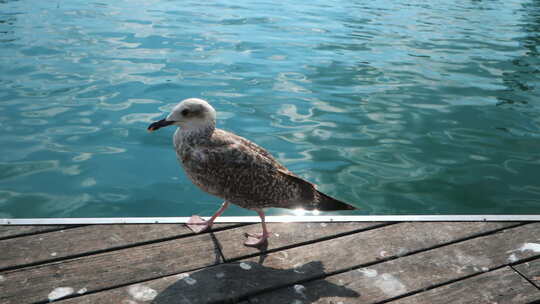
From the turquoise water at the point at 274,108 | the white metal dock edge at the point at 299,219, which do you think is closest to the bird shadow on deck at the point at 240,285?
the white metal dock edge at the point at 299,219

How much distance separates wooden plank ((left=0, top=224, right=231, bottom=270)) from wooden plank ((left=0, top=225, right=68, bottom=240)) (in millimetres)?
58

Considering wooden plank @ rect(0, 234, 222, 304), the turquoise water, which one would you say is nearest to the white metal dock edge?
wooden plank @ rect(0, 234, 222, 304)

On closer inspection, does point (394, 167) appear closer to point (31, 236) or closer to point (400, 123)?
A: point (400, 123)

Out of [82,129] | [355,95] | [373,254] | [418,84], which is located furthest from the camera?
[418,84]

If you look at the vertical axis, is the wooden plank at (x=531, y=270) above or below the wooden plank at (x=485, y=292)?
above

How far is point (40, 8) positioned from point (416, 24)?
499 inches

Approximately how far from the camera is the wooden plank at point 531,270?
136 inches

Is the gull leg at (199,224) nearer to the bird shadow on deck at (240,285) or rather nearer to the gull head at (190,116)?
the bird shadow on deck at (240,285)

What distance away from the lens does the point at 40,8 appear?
54.4 feet

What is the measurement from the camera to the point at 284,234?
3982 millimetres

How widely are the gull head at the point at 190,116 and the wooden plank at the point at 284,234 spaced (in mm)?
921

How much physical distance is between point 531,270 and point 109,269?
2984mm

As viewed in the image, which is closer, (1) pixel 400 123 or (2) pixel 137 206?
(2) pixel 137 206

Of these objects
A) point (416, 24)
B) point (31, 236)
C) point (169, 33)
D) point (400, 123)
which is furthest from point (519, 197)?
point (416, 24)
